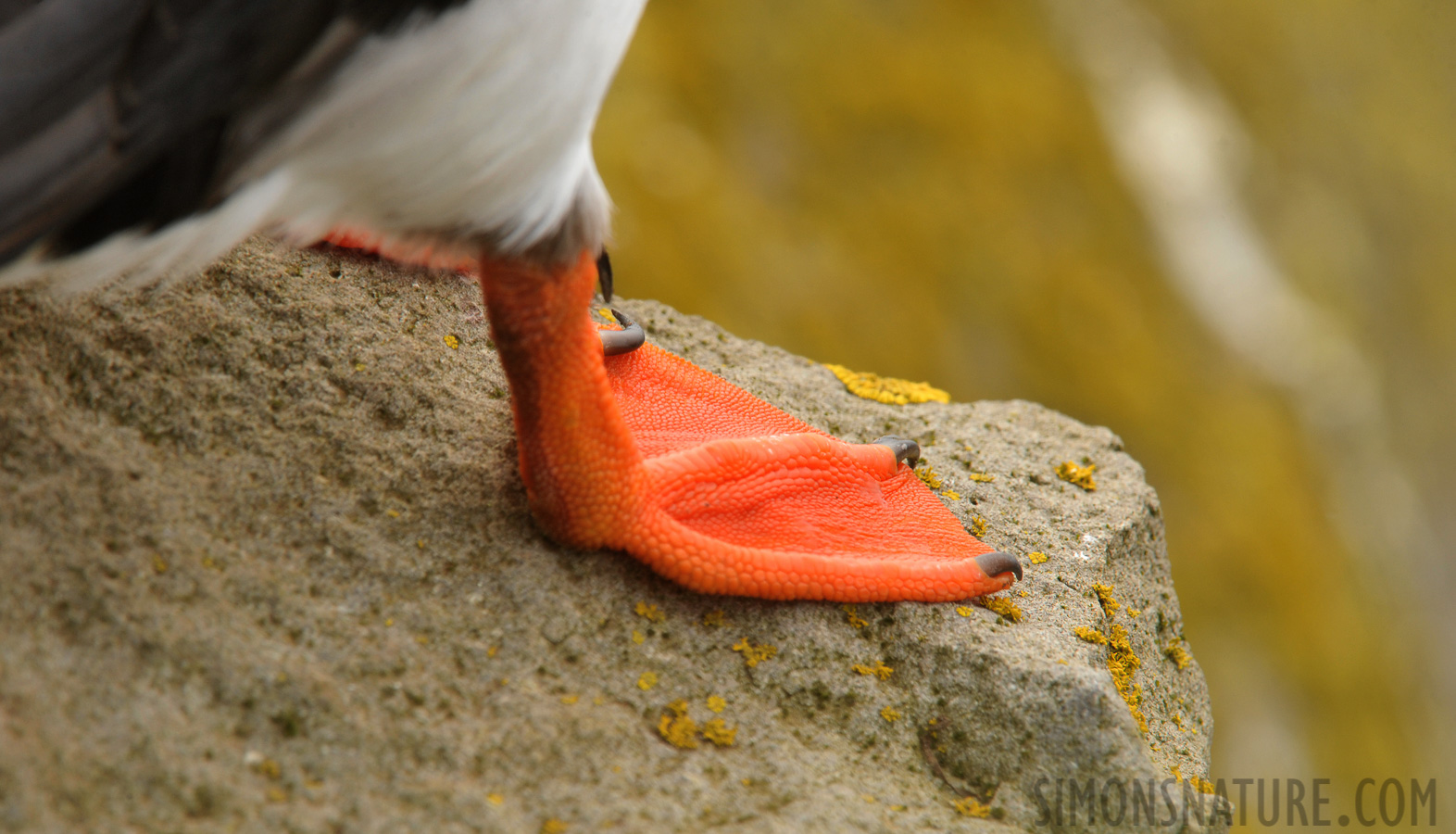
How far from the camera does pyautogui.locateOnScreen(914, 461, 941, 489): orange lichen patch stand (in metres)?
2.76

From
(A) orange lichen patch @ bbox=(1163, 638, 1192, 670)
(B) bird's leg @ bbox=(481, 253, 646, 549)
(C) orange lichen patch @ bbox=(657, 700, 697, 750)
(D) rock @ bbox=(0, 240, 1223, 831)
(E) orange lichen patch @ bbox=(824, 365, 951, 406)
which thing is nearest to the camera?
(D) rock @ bbox=(0, 240, 1223, 831)

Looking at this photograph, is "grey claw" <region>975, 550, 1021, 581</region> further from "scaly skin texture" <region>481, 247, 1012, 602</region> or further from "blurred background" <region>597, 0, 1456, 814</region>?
"blurred background" <region>597, 0, 1456, 814</region>

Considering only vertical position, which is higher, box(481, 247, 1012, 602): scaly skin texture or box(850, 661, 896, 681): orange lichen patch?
box(481, 247, 1012, 602): scaly skin texture

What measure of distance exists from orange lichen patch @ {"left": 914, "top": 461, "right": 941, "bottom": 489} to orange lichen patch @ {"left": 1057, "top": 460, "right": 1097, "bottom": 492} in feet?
1.13

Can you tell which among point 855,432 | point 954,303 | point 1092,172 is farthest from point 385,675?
point 1092,172

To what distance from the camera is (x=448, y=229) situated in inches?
79.9

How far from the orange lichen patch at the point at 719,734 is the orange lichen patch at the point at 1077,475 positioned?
128cm

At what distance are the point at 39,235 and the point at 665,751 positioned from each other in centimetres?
120

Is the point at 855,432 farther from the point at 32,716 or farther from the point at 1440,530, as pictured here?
the point at 1440,530

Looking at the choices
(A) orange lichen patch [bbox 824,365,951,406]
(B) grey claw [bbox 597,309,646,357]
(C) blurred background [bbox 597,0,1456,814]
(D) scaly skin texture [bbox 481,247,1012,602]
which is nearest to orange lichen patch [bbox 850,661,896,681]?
(D) scaly skin texture [bbox 481,247,1012,602]

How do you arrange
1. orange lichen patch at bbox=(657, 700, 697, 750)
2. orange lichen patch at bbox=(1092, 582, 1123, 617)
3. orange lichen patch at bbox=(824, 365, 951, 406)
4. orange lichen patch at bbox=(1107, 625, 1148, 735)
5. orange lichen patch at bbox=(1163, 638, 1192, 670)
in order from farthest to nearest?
orange lichen patch at bbox=(824, 365, 951, 406), orange lichen patch at bbox=(1163, 638, 1192, 670), orange lichen patch at bbox=(1092, 582, 1123, 617), orange lichen patch at bbox=(1107, 625, 1148, 735), orange lichen patch at bbox=(657, 700, 697, 750)

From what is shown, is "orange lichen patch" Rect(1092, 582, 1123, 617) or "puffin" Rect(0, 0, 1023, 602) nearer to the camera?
"puffin" Rect(0, 0, 1023, 602)

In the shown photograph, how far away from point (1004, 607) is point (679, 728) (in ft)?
2.49

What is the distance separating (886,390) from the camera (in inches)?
129
